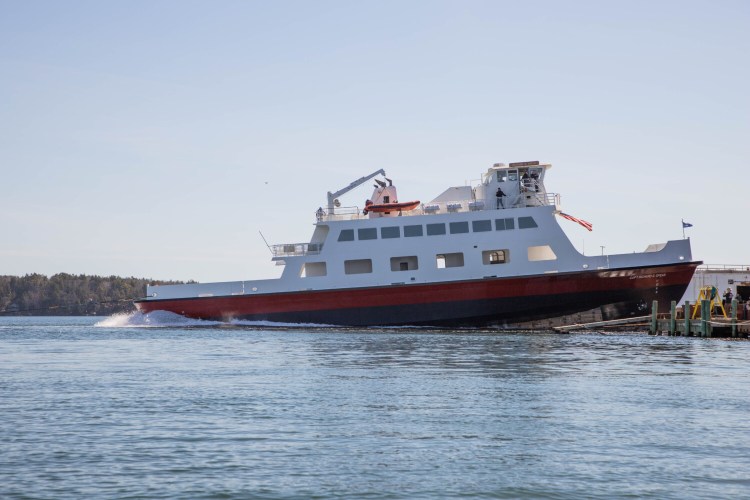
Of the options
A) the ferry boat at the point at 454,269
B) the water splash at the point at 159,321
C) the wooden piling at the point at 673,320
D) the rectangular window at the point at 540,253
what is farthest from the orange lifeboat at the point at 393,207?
the wooden piling at the point at 673,320

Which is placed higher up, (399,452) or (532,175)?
(532,175)

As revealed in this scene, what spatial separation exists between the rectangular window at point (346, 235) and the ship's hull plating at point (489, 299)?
8.13 feet

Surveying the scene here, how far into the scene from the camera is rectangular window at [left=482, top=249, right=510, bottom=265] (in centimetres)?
3899

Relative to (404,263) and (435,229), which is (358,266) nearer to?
(404,263)

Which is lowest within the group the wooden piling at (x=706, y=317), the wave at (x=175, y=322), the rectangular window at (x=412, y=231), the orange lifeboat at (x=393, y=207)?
the wooden piling at (x=706, y=317)

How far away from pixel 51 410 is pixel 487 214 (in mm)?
27108

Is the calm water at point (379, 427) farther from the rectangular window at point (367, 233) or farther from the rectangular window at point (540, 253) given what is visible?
the rectangular window at point (367, 233)

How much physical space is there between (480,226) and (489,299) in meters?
3.52

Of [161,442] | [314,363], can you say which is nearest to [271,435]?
[161,442]

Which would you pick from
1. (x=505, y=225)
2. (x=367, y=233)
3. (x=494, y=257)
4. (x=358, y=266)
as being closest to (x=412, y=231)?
(x=367, y=233)

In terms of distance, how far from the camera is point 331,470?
9.93 m

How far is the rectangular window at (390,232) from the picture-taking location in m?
39.9

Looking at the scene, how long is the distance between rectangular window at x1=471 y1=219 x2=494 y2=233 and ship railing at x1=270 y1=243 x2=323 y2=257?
7.39 meters

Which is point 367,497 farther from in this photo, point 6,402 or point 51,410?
point 6,402
